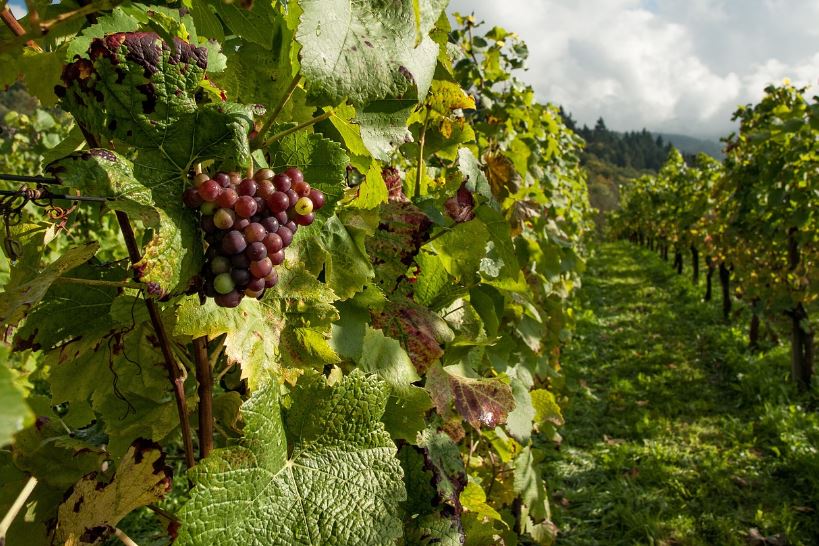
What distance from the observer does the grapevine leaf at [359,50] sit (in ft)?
2.27

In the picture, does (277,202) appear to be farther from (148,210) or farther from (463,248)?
(463,248)

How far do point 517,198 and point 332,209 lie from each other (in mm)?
1837

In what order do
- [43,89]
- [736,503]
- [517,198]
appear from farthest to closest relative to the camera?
1. [736,503]
2. [517,198]
3. [43,89]

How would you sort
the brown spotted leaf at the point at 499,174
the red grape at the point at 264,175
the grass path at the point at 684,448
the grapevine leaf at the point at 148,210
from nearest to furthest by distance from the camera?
Result: the grapevine leaf at the point at 148,210, the red grape at the point at 264,175, the brown spotted leaf at the point at 499,174, the grass path at the point at 684,448

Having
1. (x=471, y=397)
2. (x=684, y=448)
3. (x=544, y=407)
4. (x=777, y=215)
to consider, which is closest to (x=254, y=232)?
(x=471, y=397)

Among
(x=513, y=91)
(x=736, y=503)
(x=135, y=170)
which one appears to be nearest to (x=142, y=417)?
(x=135, y=170)

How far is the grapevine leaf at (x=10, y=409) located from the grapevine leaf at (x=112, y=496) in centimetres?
67

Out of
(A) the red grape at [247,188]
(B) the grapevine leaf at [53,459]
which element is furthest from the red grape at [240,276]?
(B) the grapevine leaf at [53,459]

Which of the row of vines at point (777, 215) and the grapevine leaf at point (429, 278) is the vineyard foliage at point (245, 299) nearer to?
the grapevine leaf at point (429, 278)

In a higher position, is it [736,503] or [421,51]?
[421,51]

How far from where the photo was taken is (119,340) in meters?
1.10

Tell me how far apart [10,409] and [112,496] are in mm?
696

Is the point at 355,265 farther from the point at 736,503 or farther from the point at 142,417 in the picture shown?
the point at 736,503

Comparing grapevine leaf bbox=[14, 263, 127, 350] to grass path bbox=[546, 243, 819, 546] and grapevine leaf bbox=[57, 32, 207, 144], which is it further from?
grass path bbox=[546, 243, 819, 546]
